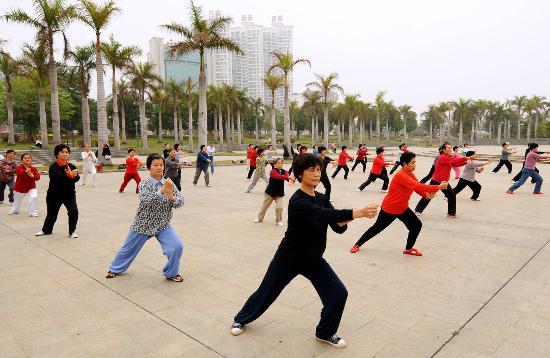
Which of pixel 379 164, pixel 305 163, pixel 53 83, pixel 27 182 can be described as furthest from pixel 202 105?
pixel 305 163

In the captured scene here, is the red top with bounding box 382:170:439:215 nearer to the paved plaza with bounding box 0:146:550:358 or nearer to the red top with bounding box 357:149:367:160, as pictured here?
the paved plaza with bounding box 0:146:550:358

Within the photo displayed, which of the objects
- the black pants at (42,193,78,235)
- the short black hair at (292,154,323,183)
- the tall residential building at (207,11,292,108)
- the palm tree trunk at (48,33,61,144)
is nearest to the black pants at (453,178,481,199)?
the short black hair at (292,154,323,183)

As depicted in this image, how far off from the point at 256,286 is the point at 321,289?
5.63ft

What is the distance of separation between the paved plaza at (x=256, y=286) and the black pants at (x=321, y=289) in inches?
9.5

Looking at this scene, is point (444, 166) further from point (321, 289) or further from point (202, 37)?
point (202, 37)

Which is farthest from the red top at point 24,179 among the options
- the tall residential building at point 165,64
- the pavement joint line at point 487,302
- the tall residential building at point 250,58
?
the tall residential building at point 250,58

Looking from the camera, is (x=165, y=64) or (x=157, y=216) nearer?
(x=157, y=216)

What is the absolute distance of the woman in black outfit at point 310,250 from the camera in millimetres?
3020

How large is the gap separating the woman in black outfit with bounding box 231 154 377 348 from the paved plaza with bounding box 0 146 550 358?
30 centimetres

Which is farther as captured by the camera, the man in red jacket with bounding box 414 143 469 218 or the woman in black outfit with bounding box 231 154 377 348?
the man in red jacket with bounding box 414 143 469 218

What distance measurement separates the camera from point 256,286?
4.81 meters

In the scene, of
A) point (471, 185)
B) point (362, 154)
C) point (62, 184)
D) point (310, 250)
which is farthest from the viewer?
point (362, 154)

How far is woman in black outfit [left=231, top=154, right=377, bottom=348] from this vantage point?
Result: 302 cm

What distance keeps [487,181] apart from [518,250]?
1106 centimetres
